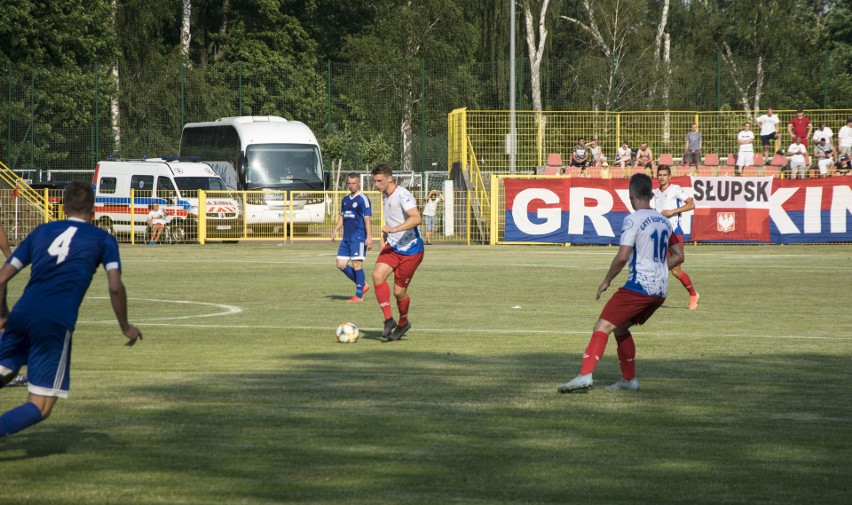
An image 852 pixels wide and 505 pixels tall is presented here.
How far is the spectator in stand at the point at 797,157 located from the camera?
3600 cm

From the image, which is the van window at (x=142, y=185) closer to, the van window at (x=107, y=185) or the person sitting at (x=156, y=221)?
the van window at (x=107, y=185)

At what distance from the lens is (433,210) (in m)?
37.9

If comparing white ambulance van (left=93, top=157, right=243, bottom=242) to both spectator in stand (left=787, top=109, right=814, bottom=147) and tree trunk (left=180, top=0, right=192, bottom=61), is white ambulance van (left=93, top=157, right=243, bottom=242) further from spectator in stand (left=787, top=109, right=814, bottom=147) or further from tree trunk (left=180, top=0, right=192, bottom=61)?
tree trunk (left=180, top=0, right=192, bottom=61)

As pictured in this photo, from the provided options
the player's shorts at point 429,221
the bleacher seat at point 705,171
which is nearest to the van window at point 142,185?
the player's shorts at point 429,221

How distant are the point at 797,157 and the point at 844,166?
56.2 inches

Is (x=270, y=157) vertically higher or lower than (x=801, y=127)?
lower

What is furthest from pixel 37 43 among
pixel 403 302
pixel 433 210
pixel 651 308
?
pixel 651 308

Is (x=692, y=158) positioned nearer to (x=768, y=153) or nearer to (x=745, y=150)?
(x=745, y=150)

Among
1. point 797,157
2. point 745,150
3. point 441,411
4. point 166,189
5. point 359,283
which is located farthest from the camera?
point 166,189

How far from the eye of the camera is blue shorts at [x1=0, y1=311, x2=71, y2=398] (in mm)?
6703

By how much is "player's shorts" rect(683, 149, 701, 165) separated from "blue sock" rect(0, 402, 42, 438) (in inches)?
1277

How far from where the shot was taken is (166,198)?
123ft

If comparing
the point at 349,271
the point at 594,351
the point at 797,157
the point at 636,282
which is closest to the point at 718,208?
the point at 797,157

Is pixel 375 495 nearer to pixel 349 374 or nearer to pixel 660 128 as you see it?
pixel 349 374
